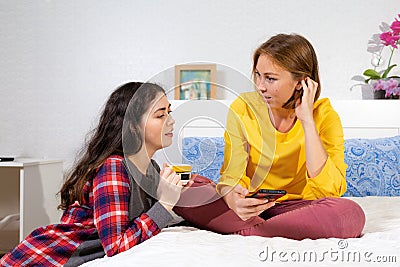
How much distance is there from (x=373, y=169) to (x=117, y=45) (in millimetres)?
1401

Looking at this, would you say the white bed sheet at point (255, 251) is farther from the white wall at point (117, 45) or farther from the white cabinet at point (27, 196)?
the white wall at point (117, 45)

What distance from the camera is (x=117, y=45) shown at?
2.75m

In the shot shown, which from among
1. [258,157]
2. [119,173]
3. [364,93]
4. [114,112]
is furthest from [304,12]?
[119,173]

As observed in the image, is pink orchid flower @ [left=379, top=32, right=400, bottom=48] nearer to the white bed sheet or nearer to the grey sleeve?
the white bed sheet

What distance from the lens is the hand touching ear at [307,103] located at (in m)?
1.51

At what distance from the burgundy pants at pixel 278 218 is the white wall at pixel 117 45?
1.43 metres

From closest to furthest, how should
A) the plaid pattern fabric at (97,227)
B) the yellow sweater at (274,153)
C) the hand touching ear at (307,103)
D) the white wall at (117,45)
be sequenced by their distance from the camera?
the plaid pattern fabric at (97,227), the yellow sweater at (274,153), the hand touching ear at (307,103), the white wall at (117,45)

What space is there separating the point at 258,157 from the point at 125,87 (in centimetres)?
42

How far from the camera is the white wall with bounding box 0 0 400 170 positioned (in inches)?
103

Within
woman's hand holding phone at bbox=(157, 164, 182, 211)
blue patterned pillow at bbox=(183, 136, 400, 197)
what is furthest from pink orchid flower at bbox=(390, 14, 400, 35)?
woman's hand holding phone at bbox=(157, 164, 182, 211)

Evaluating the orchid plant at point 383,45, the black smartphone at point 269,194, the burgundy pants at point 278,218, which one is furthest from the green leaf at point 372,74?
the black smartphone at point 269,194

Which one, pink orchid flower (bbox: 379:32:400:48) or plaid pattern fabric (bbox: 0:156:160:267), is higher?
pink orchid flower (bbox: 379:32:400:48)

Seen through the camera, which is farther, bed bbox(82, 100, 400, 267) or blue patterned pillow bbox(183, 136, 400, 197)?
blue patterned pillow bbox(183, 136, 400, 197)

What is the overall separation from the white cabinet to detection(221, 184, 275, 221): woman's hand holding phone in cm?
121
